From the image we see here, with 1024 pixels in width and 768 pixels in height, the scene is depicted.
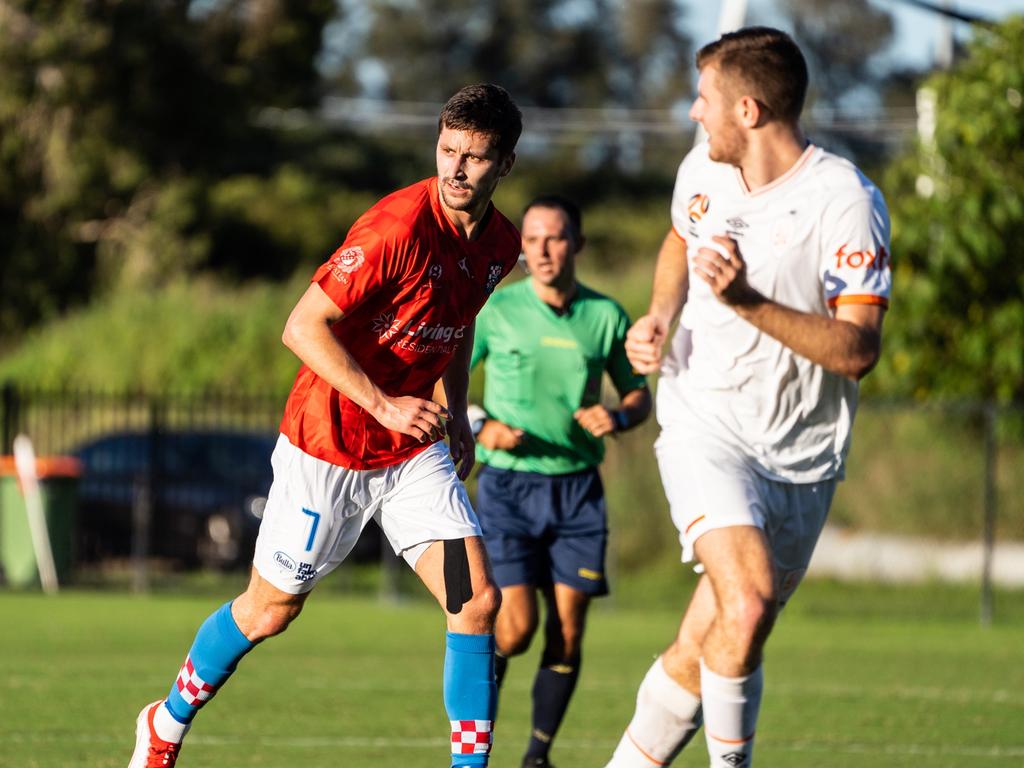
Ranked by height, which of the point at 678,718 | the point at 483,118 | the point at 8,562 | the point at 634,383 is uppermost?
the point at 483,118

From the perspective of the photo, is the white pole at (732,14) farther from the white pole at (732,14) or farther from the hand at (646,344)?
the hand at (646,344)

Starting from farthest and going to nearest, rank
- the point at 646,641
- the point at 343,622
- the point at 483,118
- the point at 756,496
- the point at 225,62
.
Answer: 1. the point at 225,62
2. the point at 343,622
3. the point at 646,641
4. the point at 483,118
5. the point at 756,496

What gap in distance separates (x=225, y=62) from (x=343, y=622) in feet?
80.3

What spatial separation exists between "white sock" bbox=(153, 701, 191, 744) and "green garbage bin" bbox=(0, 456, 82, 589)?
517 inches

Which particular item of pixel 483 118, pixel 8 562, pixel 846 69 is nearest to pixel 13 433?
pixel 8 562

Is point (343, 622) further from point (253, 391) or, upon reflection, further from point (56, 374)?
point (56, 374)

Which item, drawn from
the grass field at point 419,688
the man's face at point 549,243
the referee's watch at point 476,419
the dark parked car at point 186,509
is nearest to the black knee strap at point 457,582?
the grass field at point 419,688

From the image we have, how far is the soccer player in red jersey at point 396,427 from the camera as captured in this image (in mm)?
5812

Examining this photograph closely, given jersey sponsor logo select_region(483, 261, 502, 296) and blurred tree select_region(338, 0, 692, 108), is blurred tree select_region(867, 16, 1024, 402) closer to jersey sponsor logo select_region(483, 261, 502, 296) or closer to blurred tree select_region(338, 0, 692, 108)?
jersey sponsor logo select_region(483, 261, 502, 296)

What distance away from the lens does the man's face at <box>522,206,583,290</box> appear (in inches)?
329

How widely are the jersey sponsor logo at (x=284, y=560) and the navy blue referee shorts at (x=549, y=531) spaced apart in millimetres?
2172

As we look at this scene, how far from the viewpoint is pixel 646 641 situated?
14.4 meters

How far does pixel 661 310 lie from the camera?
18.9 feet

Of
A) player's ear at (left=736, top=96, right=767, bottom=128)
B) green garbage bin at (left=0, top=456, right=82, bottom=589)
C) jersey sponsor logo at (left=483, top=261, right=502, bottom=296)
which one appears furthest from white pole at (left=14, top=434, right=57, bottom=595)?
player's ear at (left=736, top=96, right=767, bottom=128)
